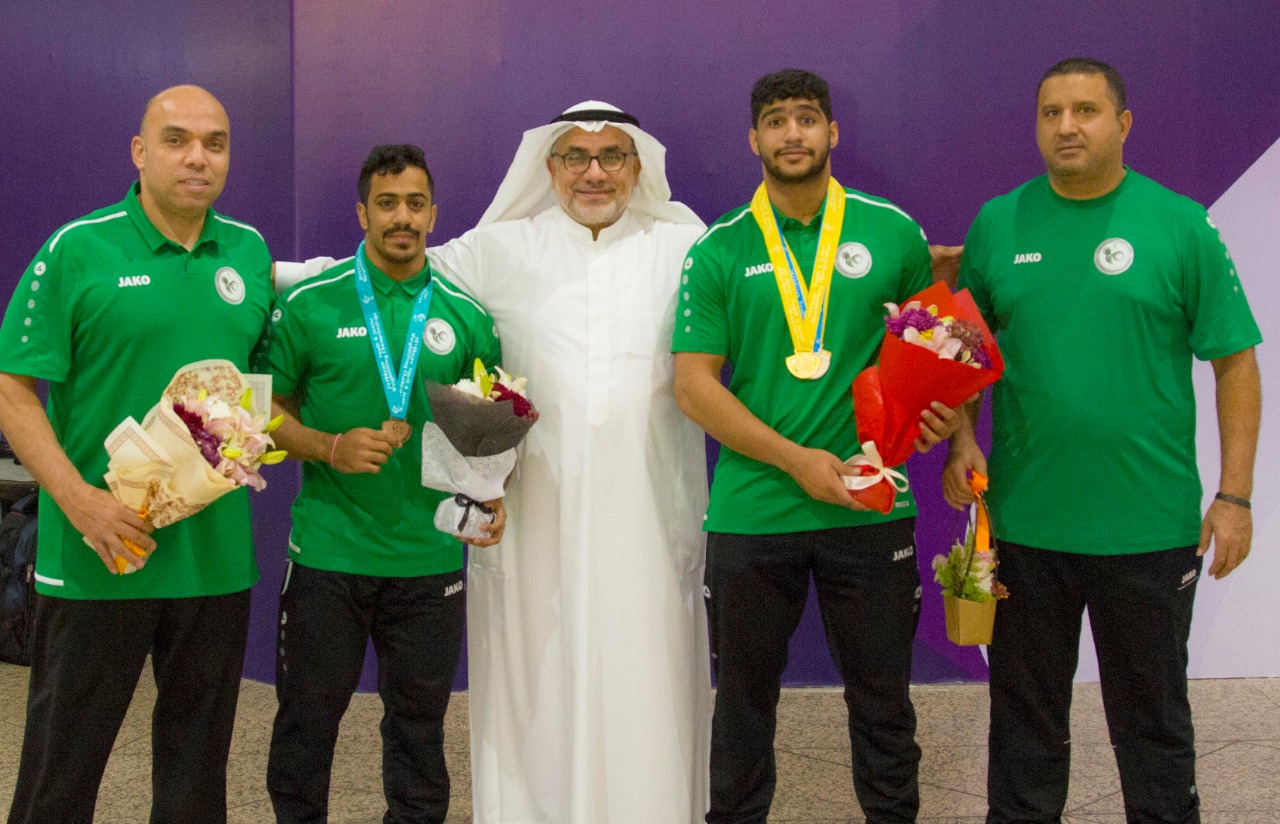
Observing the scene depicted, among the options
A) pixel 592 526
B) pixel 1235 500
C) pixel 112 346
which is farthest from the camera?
pixel 592 526

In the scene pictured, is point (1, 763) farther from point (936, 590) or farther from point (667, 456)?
point (936, 590)

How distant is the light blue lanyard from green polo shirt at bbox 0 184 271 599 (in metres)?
0.36

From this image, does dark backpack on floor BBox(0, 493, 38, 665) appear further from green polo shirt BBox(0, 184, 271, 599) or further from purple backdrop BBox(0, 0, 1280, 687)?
green polo shirt BBox(0, 184, 271, 599)

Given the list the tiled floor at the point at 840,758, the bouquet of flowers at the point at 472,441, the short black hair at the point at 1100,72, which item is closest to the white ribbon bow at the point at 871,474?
the bouquet of flowers at the point at 472,441

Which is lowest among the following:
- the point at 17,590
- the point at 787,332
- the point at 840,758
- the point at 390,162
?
the point at 840,758

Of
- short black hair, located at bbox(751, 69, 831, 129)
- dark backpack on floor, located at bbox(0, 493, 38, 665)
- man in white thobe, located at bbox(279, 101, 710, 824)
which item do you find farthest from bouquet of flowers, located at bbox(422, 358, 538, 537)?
dark backpack on floor, located at bbox(0, 493, 38, 665)

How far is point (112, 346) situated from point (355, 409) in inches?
23.3

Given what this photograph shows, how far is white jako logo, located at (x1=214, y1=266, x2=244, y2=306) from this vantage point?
2.60 m

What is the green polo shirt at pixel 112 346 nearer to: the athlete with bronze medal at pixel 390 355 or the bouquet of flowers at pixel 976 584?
the athlete with bronze medal at pixel 390 355

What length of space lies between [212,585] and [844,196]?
1.79 metres

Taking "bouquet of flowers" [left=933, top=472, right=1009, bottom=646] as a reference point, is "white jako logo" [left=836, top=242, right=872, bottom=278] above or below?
above

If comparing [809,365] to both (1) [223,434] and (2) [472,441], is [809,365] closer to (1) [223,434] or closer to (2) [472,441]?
(2) [472,441]

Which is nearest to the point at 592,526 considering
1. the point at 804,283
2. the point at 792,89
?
the point at 804,283

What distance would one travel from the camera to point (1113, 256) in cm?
267
